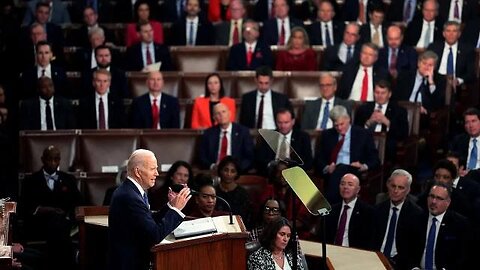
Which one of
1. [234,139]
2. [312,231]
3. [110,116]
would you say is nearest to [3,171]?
[110,116]

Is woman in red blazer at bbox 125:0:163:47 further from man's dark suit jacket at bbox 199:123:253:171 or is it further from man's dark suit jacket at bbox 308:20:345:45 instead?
man's dark suit jacket at bbox 199:123:253:171

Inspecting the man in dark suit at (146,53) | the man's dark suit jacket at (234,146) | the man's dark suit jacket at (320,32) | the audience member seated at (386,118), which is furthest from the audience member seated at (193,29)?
the man's dark suit jacket at (234,146)

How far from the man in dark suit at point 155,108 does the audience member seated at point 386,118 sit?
4.91ft

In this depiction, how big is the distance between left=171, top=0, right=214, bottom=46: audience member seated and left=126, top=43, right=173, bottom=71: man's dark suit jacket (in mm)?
558

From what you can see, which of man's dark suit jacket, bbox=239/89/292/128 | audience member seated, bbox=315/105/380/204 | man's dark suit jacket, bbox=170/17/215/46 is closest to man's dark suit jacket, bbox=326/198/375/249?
audience member seated, bbox=315/105/380/204

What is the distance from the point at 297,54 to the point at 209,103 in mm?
1271

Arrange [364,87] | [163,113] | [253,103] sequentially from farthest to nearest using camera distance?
1. [364,87]
2. [253,103]
3. [163,113]

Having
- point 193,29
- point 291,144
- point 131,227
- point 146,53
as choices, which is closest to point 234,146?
point 291,144

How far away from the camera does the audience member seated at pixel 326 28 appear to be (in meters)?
10.7

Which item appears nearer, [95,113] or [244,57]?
[95,113]

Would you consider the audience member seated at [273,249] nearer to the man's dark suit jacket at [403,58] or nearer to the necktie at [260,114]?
the necktie at [260,114]

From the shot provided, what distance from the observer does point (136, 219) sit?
532 cm

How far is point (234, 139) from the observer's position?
8.65 m

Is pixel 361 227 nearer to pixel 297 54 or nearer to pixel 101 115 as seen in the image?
pixel 101 115
